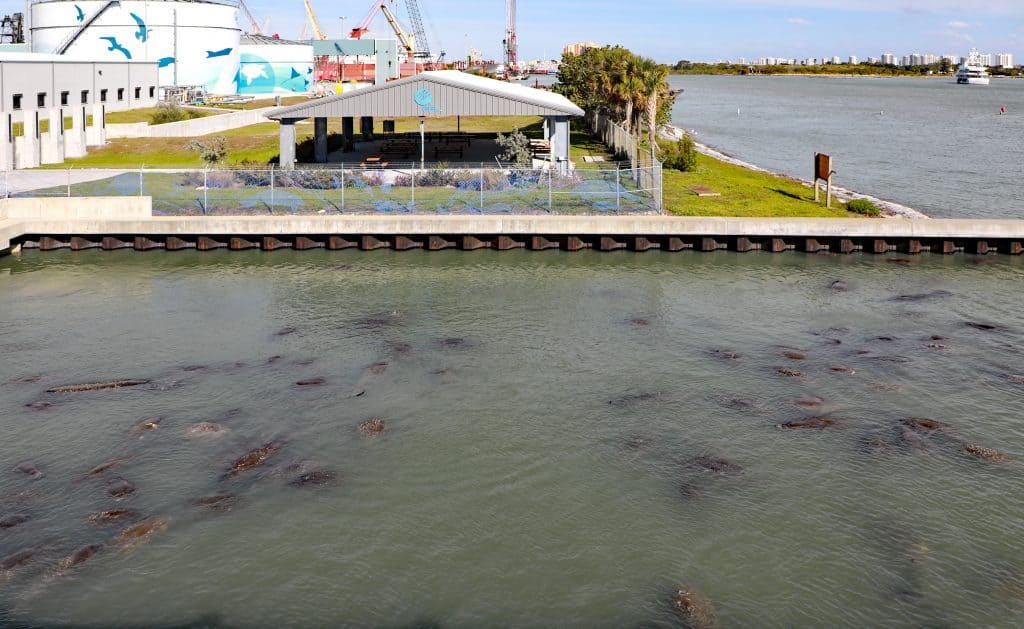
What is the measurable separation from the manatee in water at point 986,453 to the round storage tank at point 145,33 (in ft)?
332

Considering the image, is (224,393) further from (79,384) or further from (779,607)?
(779,607)

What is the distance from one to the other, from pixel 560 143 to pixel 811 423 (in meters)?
31.2

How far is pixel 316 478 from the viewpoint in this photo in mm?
20766

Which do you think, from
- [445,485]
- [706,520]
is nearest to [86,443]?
[445,485]

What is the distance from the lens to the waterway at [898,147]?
6216cm

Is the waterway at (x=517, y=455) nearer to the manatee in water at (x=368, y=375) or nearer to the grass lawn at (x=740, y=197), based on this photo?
the manatee in water at (x=368, y=375)

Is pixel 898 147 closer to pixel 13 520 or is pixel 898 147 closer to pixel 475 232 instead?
pixel 475 232

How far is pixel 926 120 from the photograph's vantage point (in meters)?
142

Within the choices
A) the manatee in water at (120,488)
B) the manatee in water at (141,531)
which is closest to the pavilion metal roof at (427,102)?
the manatee in water at (120,488)

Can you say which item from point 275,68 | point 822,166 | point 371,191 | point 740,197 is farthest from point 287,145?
point 275,68

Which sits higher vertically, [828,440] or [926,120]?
[926,120]

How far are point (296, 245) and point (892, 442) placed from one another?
2737 centimetres

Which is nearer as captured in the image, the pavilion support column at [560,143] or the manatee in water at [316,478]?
the manatee in water at [316,478]

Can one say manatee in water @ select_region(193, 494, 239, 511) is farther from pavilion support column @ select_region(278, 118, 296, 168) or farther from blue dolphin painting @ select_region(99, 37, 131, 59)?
blue dolphin painting @ select_region(99, 37, 131, 59)
